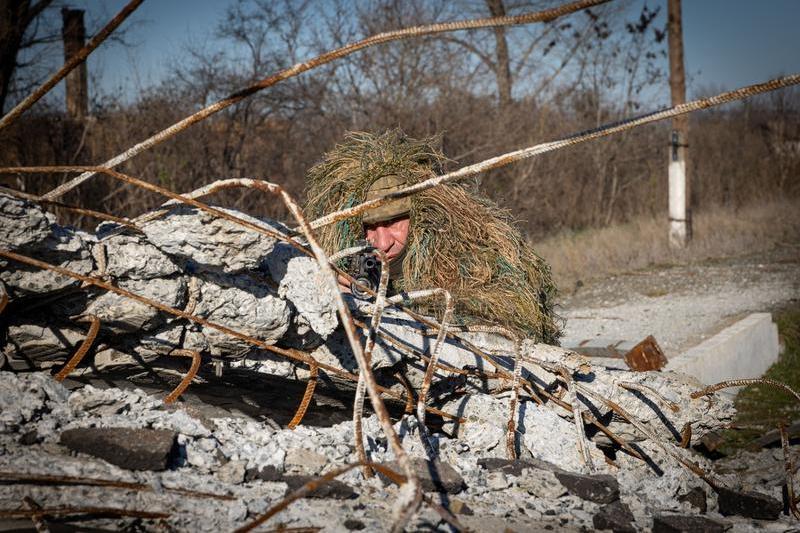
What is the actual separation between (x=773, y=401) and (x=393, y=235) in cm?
410

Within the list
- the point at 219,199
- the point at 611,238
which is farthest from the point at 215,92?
the point at 611,238

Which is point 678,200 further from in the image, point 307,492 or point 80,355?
point 307,492

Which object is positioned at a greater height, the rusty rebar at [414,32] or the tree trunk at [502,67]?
the tree trunk at [502,67]

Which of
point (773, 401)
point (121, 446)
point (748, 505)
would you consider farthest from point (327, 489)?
point (773, 401)

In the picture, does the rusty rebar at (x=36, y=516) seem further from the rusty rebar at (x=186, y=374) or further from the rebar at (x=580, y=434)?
the rebar at (x=580, y=434)

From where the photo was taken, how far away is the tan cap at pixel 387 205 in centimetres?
452

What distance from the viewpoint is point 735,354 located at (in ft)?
21.1

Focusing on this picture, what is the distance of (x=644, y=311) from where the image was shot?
8.53m

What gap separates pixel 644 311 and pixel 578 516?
21.1 ft

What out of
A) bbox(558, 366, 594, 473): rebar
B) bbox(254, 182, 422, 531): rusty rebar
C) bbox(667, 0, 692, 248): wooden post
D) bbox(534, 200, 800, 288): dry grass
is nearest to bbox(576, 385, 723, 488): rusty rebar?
bbox(558, 366, 594, 473): rebar

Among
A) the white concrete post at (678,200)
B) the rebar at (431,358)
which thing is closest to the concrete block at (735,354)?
the rebar at (431,358)

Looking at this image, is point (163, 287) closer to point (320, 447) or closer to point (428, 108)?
point (320, 447)

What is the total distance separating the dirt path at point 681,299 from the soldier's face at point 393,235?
2.51m

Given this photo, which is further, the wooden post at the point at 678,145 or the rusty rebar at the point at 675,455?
the wooden post at the point at 678,145
